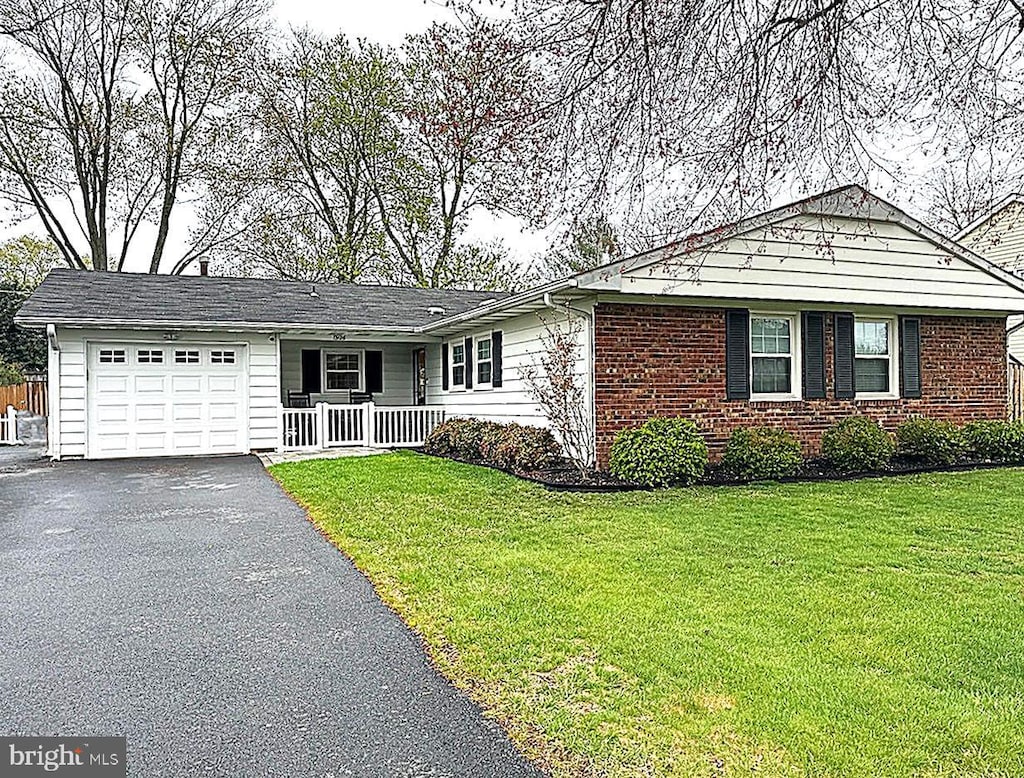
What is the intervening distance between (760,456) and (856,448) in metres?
1.75

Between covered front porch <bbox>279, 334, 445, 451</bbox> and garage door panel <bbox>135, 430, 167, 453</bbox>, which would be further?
covered front porch <bbox>279, 334, 445, 451</bbox>

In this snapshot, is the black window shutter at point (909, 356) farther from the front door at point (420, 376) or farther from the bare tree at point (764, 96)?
the front door at point (420, 376)

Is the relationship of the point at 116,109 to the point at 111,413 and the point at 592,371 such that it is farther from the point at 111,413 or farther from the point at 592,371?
the point at 592,371

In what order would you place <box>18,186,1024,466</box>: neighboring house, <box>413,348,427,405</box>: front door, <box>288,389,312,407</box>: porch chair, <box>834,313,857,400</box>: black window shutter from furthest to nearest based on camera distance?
<box>413,348,427,405</box>: front door
<box>288,389,312,407</box>: porch chair
<box>834,313,857,400</box>: black window shutter
<box>18,186,1024,466</box>: neighboring house

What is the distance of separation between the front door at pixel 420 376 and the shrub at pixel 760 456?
29.6 ft

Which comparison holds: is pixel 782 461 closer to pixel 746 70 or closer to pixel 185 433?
pixel 746 70

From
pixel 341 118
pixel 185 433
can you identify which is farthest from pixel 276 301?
pixel 341 118

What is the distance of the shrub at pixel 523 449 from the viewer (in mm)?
11305

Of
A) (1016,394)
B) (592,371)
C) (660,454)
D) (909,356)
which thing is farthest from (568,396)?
(1016,394)

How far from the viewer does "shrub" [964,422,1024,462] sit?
1248cm

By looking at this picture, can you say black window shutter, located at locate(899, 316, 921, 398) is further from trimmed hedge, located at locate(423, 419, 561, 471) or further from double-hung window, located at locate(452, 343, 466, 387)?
double-hung window, located at locate(452, 343, 466, 387)

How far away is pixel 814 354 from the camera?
12.1 meters

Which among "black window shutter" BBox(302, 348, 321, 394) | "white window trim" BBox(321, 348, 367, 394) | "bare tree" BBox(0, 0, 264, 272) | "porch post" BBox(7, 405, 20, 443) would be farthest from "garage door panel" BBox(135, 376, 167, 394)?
"bare tree" BBox(0, 0, 264, 272)

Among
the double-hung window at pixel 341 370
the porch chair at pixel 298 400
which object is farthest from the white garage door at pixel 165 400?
the double-hung window at pixel 341 370
